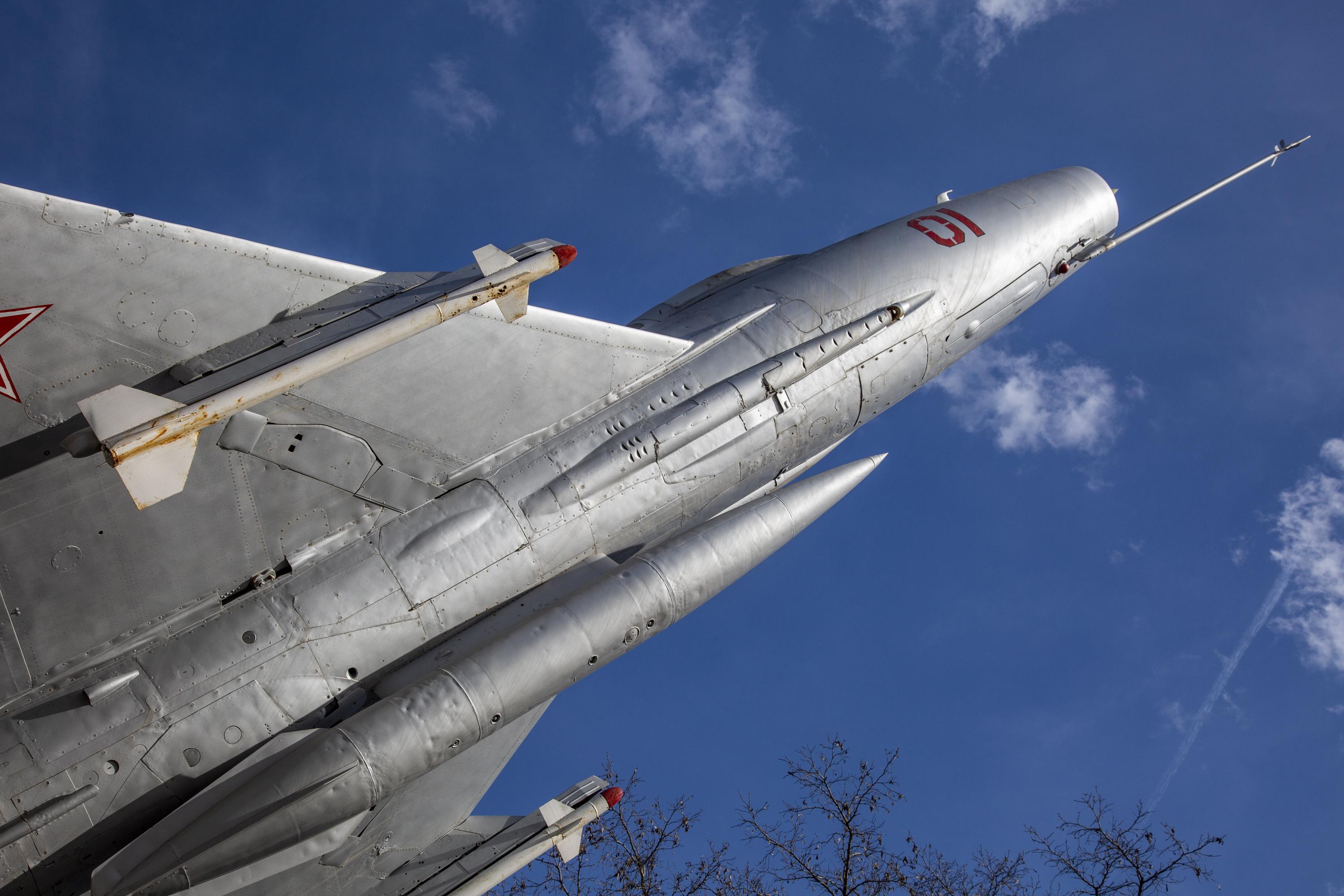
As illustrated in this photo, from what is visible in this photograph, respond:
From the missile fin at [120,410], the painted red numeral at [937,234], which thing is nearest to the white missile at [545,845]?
the missile fin at [120,410]

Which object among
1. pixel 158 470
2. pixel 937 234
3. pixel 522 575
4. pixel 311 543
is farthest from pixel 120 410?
pixel 937 234

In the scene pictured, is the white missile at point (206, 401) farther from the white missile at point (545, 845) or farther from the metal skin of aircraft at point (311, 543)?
the white missile at point (545, 845)

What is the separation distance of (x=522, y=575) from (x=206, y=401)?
10.5ft

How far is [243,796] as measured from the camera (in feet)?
21.5

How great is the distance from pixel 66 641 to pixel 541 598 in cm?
376

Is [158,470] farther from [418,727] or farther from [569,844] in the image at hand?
[569,844]

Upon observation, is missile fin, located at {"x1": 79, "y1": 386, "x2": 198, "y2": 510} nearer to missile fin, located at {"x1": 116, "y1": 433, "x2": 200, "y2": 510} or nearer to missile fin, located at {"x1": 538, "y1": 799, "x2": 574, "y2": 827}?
missile fin, located at {"x1": 116, "y1": 433, "x2": 200, "y2": 510}

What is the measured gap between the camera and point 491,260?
7.65 m

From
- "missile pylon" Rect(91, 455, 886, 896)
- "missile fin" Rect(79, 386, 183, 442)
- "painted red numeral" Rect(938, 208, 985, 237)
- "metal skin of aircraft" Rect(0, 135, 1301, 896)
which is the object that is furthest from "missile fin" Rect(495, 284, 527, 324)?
"painted red numeral" Rect(938, 208, 985, 237)

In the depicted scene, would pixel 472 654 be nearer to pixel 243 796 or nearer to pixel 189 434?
pixel 243 796

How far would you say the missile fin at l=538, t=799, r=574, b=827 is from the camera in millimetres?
7633

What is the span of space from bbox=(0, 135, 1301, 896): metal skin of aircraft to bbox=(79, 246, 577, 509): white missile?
20mm

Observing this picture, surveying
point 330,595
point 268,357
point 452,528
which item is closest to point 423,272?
point 268,357

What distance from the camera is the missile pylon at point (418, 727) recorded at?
251 inches
